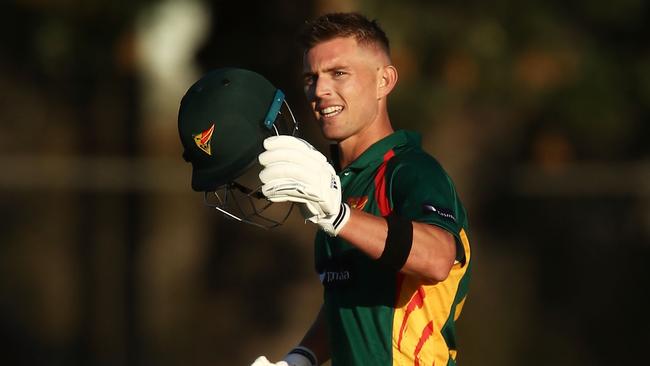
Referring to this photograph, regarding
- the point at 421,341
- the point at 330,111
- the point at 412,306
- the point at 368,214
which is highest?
the point at 330,111

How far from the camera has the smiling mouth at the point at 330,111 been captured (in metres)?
4.89

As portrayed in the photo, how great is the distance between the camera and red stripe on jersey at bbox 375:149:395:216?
4.55 m

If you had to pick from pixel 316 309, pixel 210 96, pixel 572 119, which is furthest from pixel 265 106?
pixel 572 119

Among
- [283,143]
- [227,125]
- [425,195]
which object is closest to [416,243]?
[425,195]

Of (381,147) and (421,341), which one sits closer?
(421,341)

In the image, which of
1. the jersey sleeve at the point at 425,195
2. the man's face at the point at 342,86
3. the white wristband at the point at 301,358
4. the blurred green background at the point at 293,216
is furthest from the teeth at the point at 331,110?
the blurred green background at the point at 293,216

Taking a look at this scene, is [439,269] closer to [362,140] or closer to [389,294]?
[389,294]

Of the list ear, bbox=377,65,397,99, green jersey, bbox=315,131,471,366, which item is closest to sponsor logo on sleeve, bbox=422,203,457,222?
green jersey, bbox=315,131,471,366

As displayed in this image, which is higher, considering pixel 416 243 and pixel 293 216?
pixel 416 243

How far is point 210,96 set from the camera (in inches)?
173

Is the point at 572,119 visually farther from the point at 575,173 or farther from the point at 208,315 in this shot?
the point at 208,315

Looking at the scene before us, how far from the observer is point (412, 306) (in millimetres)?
4586

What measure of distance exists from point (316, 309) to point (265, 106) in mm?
9471

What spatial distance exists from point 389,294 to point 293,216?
9.10 m
